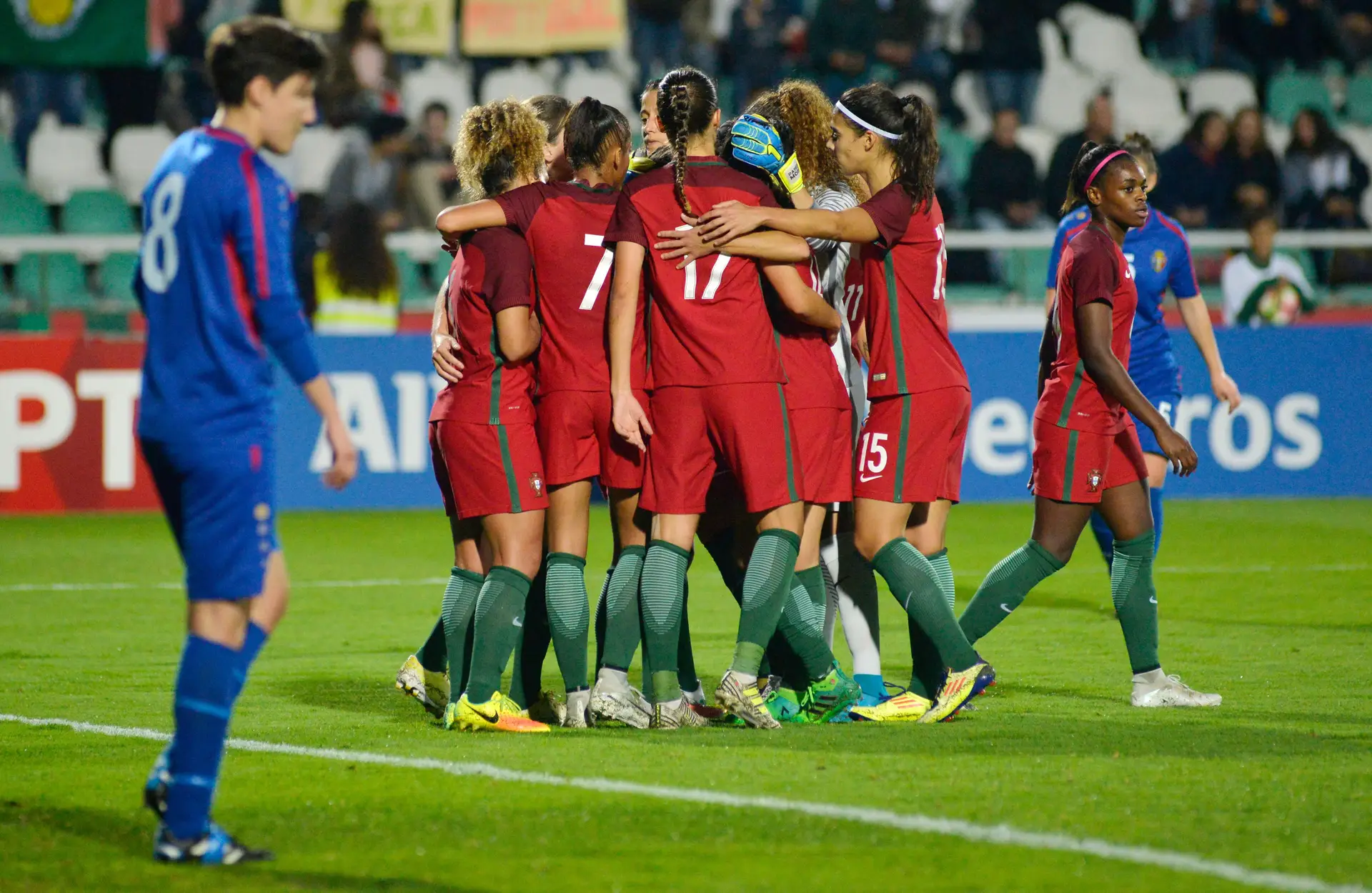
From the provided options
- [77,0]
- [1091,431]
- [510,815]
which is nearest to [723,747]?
[510,815]

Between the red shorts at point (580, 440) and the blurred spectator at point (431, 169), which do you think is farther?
the blurred spectator at point (431, 169)

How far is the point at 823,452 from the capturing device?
19.6 feet

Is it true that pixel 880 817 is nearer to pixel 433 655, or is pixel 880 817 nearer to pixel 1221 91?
pixel 433 655

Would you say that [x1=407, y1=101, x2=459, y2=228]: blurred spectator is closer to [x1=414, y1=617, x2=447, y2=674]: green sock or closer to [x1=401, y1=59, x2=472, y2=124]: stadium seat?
[x1=401, y1=59, x2=472, y2=124]: stadium seat

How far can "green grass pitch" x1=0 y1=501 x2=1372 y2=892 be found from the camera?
3955 mm

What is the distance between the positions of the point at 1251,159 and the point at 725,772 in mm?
13664

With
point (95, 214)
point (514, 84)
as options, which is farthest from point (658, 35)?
point (95, 214)

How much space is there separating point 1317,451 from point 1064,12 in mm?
7386

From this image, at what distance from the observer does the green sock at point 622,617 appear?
590 centimetres

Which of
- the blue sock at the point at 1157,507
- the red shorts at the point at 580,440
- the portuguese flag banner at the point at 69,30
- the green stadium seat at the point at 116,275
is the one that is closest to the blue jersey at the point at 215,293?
the red shorts at the point at 580,440

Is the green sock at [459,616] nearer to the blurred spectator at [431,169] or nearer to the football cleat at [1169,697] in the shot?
the football cleat at [1169,697]

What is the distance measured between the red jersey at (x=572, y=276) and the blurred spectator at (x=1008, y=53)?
13.6m

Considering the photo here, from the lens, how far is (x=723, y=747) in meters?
5.43

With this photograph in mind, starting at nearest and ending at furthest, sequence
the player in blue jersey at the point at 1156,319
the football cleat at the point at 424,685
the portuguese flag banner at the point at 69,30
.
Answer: the football cleat at the point at 424,685, the player in blue jersey at the point at 1156,319, the portuguese flag banner at the point at 69,30
